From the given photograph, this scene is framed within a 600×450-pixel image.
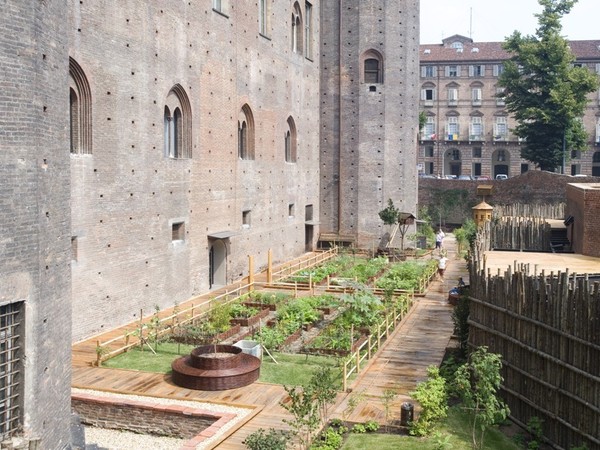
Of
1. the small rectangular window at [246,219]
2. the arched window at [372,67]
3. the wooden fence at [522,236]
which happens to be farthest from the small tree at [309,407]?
the arched window at [372,67]

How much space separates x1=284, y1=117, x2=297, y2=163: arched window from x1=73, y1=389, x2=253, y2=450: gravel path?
1937 centimetres

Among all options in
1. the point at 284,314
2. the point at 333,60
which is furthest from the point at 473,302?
the point at 333,60

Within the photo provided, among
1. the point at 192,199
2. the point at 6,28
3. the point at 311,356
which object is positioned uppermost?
the point at 6,28

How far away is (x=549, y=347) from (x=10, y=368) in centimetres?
739

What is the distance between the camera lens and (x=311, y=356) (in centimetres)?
1603

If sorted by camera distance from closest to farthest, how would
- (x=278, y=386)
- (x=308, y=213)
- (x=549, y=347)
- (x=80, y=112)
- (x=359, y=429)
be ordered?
(x=549, y=347), (x=359, y=429), (x=278, y=386), (x=80, y=112), (x=308, y=213)

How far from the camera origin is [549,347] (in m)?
11.1

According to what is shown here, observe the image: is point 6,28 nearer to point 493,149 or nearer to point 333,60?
point 333,60

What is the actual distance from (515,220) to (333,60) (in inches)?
487

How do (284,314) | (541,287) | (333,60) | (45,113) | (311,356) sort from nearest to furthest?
(45,113) < (541,287) < (311,356) < (284,314) < (333,60)

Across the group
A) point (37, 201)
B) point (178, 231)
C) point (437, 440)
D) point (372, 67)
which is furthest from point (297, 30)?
point (437, 440)

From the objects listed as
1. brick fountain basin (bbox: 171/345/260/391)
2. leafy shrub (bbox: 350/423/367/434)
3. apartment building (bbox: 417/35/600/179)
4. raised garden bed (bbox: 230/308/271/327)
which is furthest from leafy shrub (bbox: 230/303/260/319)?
apartment building (bbox: 417/35/600/179)

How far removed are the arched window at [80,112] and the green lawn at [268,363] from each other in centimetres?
479

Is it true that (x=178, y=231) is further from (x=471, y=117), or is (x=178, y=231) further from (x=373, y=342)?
(x=471, y=117)
